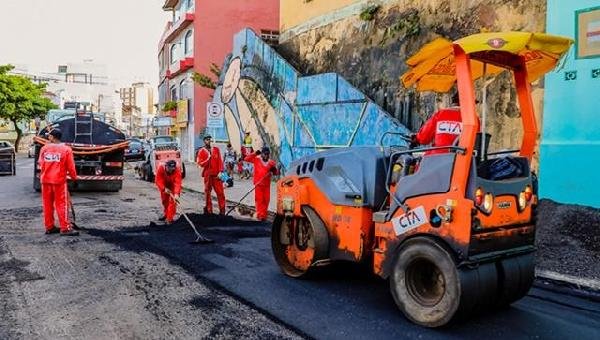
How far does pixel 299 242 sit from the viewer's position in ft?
19.8

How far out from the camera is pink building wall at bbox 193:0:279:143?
3322 centimetres

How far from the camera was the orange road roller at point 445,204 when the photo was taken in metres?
4.22

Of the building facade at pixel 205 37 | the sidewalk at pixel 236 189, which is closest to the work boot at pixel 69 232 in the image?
the sidewalk at pixel 236 189

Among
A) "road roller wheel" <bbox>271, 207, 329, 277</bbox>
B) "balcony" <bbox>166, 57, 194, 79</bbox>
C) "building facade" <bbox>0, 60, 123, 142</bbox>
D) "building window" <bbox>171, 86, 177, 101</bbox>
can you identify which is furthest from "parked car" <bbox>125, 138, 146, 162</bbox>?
"building facade" <bbox>0, 60, 123, 142</bbox>

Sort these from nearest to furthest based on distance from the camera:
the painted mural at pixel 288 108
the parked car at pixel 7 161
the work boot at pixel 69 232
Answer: the work boot at pixel 69 232 → the painted mural at pixel 288 108 → the parked car at pixel 7 161

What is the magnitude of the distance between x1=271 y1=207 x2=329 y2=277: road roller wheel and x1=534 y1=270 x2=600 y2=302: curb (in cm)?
265

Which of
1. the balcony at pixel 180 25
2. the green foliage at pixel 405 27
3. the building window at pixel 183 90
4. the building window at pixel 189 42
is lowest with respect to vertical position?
the green foliage at pixel 405 27

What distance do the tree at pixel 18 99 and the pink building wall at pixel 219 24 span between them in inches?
780

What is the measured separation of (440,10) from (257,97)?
377 inches

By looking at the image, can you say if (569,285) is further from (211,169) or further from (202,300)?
(211,169)

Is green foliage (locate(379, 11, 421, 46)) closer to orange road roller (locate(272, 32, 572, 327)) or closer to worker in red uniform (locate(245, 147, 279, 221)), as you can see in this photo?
worker in red uniform (locate(245, 147, 279, 221))

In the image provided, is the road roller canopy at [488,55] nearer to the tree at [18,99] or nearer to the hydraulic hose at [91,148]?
the hydraulic hose at [91,148]

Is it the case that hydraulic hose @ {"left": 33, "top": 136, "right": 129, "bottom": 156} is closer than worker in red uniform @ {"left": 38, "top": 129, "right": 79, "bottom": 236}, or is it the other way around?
worker in red uniform @ {"left": 38, "top": 129, "right": 79, "bottom": 236}

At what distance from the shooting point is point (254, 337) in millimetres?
4242
